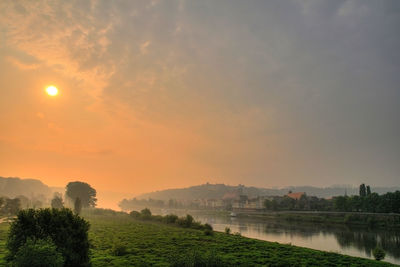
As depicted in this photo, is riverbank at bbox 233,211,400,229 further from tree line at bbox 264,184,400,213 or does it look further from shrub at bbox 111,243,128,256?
shrub at bbox 111,243,128,256

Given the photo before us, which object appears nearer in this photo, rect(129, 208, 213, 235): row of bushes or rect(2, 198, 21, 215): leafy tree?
rect(129, 208, 213, 235): row of bushes

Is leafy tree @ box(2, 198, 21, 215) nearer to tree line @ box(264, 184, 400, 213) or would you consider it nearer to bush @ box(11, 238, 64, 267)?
bush @ box(11, 238, 64, 267)

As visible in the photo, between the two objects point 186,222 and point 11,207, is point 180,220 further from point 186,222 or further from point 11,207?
point 11,207

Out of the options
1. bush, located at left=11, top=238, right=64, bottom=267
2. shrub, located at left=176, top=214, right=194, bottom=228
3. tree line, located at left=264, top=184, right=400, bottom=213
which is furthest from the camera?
tree line, located at left=264, top=184, right=400, bottom=213

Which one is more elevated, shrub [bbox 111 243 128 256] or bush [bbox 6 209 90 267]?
bush [bbox 6 209 90 267]

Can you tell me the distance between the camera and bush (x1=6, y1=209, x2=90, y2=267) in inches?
848

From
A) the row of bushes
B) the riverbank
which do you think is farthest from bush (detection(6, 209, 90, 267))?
the riverbank

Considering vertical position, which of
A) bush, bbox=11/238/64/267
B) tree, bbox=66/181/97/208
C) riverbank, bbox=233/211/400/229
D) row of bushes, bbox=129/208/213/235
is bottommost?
riverbank, bbox=233/211/400/229

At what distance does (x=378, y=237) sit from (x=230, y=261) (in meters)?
56.9

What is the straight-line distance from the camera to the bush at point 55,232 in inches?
848

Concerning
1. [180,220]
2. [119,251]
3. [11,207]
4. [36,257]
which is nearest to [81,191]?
[11,207]

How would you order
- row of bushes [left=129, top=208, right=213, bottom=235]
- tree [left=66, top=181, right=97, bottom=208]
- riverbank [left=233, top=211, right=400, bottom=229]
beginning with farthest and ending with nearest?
tree [left=66, top=181, right=97, bottom=208], riverbank [left=233, top=211, right=400, bottom=229], row of bushes [left=129, top=208, right=213, bottom=235]

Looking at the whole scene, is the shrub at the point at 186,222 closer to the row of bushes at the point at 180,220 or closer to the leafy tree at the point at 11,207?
the row of bushes at the point at 180,220

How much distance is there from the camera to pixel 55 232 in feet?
74.0
